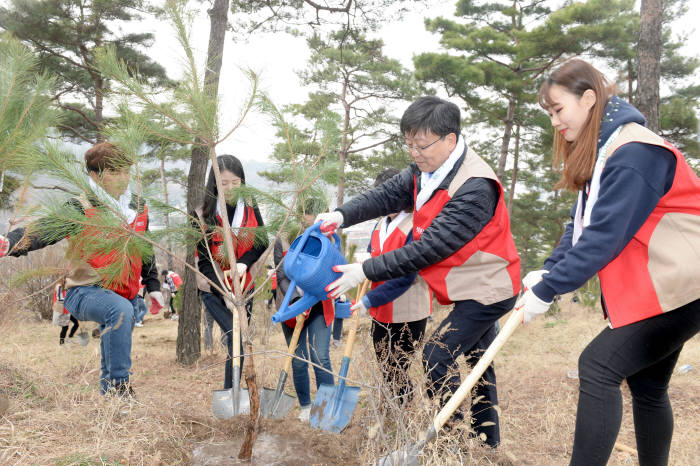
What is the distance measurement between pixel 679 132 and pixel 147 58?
43.3 feet

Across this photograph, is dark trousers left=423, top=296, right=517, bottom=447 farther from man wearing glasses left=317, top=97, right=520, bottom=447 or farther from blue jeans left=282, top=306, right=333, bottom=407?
blue jeans left=282, top=306, right=333, bottom=407

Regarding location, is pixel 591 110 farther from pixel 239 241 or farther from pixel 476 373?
pixel 239 241

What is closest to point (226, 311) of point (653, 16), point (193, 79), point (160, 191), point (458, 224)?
point (160, 191)

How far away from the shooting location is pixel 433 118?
2.06m

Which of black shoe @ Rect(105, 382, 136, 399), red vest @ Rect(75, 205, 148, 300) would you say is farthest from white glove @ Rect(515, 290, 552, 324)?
black shoe @ Rect(105, 382, 136, 399)

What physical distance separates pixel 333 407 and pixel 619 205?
5.91 feet

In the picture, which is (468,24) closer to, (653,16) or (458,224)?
(653,16)

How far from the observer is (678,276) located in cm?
143

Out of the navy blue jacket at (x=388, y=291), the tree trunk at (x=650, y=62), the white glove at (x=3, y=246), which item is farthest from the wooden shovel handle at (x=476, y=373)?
the tree trunk at (x=650, y=62)

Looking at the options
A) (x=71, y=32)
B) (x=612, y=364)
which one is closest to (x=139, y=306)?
(x=612, y=364)

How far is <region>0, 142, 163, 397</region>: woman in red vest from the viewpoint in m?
2.21

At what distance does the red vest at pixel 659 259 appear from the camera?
4.72ft

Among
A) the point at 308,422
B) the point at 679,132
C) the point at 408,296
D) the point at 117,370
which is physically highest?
the point at 679,132

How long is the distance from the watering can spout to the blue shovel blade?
0.79 m
